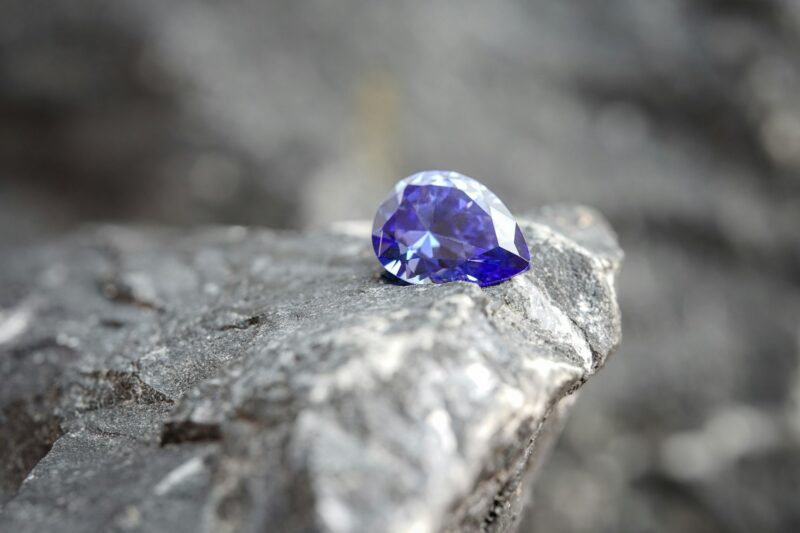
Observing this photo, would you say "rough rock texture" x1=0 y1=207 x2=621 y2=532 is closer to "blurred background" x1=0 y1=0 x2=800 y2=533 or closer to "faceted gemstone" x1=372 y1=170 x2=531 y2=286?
"faceted gemstone" x1=372 y1=170 x2=531 y2=286

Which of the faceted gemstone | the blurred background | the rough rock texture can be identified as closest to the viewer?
the rough rock texture

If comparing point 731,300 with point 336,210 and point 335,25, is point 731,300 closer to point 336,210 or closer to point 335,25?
point 336,210

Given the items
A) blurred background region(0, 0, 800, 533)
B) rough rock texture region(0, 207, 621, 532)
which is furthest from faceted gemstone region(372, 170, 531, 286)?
blurred background region(0, 0, 800, 533)

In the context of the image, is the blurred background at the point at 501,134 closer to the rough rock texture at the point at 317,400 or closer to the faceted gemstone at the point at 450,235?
the rough rock texture at the point at 317,400

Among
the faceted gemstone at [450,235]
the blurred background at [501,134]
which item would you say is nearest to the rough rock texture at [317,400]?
the faceted gemstone at [450,235]

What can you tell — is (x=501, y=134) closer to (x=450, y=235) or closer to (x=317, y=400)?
(x=450, y=235)

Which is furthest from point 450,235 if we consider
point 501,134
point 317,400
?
point 501,134
